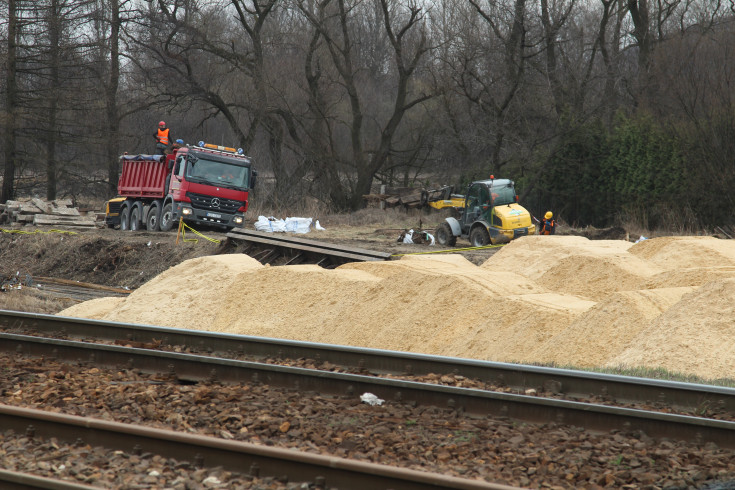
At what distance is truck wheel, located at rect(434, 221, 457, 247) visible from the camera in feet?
85.4

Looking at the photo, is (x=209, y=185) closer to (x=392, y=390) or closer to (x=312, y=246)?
(x=312, y=246)

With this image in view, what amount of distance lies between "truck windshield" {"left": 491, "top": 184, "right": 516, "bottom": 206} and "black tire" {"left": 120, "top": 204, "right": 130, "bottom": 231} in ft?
48.0

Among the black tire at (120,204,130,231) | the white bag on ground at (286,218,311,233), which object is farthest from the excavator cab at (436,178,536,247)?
the black tire at (120,204,130,231)

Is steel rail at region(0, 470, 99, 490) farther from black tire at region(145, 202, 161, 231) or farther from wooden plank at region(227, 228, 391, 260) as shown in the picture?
black tire at region(145, 202, 161, 231)

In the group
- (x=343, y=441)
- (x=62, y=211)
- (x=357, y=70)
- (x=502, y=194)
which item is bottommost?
(x=343, y=441)

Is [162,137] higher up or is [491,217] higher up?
[162,137]

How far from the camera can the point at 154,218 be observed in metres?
28.8

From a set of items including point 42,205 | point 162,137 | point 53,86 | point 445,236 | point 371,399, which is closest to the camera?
point 371,399

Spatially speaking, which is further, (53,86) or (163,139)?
(53,86)

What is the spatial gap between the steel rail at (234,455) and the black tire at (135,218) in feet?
80.4

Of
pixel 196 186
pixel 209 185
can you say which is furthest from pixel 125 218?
pixel 209 185

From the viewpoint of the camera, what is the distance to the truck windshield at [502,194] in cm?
2488

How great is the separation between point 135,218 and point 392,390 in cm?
2491

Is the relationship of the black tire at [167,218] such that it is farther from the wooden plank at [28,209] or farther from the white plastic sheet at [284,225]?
the wooden plank at [28,209]
